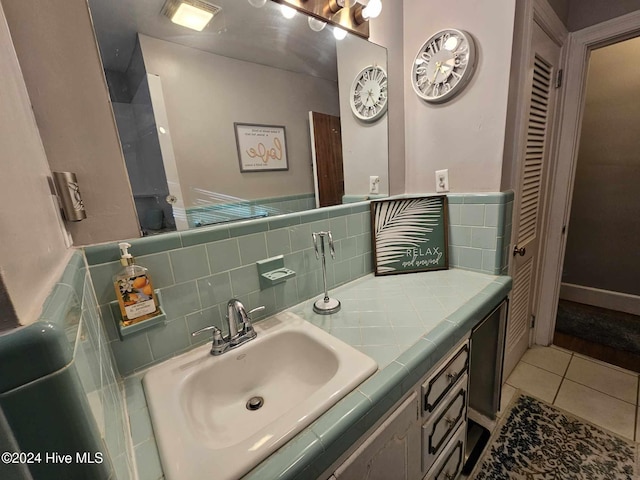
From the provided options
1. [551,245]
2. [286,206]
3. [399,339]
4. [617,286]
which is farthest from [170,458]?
[617,286]

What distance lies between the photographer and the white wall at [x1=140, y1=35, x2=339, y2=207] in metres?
0.84

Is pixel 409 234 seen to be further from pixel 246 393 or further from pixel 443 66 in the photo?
pixel 246 393

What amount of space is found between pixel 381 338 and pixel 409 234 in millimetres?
649

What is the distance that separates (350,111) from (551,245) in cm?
155

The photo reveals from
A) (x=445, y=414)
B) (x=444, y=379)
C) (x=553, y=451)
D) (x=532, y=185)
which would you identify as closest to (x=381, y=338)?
(x=444, y=379)

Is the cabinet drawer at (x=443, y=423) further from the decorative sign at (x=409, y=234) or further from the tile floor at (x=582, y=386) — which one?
the tile floor at (x=582, y=386)

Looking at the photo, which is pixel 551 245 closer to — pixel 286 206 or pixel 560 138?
pixel 560 138

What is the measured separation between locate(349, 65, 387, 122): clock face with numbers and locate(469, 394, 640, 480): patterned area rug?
1.66m

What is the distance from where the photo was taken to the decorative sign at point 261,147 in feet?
3.27

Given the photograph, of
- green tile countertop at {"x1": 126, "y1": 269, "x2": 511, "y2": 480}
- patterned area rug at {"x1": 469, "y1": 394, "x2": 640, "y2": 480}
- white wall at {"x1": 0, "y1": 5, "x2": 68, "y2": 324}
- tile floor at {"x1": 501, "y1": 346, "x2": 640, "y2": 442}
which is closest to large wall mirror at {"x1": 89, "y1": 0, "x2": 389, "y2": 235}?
white wall at {"x1": 0, "y1": 5, "x2": 68, "y2": 324}

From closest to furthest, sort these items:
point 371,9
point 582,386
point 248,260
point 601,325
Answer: point 248,260 → point 371,9 → point 582,386 → point 601,325

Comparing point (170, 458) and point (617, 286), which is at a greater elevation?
point (170, 458)

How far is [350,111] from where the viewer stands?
127 cm

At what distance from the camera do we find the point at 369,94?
129cm
